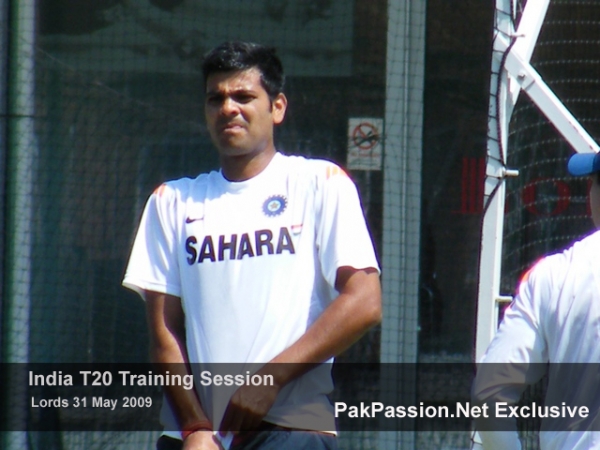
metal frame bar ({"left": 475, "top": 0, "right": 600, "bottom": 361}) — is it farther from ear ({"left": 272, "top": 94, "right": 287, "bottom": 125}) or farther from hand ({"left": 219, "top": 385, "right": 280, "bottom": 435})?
hand ({"left": 219, "top": 385, "right": 280, "bottom": 435})

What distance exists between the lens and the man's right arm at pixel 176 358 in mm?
2498

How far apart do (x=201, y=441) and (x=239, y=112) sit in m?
0.98

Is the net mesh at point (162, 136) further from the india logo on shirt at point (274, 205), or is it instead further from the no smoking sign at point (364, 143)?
the india logo on shirt at point (274, 205)

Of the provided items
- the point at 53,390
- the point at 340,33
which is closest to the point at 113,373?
the point at 53,390

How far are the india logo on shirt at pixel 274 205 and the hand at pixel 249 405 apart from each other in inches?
19.9

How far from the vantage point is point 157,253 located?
2.73 metres

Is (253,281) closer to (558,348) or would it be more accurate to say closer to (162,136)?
(558,348)

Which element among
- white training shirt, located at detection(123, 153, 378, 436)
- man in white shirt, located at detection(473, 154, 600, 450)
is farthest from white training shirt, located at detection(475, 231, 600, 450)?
white training shirt, located at detection(123, 153, 378, 436)

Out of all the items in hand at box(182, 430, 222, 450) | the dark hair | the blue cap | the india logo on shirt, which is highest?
the dark hair

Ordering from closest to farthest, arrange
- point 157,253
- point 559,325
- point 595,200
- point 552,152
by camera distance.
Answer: point 559,325 → point 595,200 → point 157,253 → point 552,152

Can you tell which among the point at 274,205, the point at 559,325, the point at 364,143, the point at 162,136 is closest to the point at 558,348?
the point at 559,325

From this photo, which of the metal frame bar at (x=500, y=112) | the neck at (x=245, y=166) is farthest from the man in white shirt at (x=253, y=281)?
the metal frame bar at (x=500, y=112)

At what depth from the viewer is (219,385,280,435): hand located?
2.44m

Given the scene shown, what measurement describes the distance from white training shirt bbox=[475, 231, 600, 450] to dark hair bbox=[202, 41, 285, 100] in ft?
3.65
